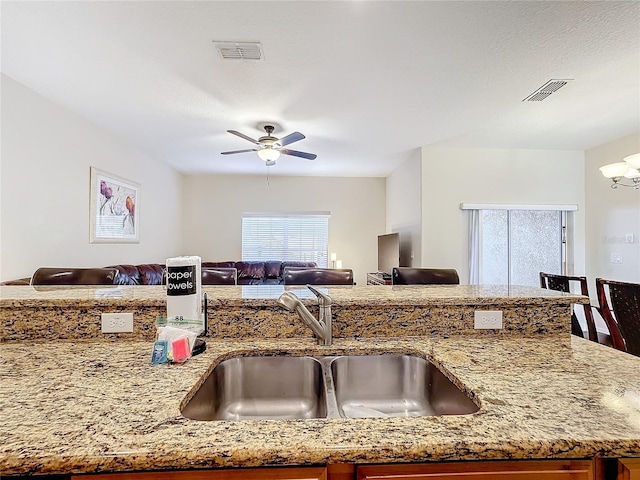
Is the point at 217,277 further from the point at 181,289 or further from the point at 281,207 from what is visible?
the point at 281,207

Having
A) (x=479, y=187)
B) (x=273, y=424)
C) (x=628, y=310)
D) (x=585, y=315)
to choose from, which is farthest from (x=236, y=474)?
(x=479, y=187)

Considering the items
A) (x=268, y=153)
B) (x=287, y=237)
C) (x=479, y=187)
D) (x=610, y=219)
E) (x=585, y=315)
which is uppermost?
(x=268, y=153)

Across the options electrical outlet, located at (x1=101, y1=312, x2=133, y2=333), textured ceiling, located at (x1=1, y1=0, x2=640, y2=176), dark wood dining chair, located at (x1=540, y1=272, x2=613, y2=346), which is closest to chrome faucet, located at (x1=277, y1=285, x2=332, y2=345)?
electrical outlet, located at (x1=101, y1=312, x2=133, y2=333)

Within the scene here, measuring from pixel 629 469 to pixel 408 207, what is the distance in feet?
14.8

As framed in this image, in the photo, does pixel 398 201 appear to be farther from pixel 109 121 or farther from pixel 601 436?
pixel 601 436

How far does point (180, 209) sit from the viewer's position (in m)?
6.03

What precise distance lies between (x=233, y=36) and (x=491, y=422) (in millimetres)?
2372

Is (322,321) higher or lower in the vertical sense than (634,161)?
lower

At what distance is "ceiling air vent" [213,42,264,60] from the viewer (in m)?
2.09

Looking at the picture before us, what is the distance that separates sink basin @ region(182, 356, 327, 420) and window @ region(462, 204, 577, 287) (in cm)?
392

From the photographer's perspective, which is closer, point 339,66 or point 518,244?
point 339,66

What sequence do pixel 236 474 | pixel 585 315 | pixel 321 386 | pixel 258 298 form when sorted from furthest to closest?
1. pixel 585 315
2. pixel 258 298
3. pixel 321 386
4. pixel 236 474

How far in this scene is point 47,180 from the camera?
2.86 metres

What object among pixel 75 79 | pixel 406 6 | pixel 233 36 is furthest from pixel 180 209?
pixel 406 6
